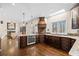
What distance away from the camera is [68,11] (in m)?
2.46

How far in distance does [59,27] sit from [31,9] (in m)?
0.63

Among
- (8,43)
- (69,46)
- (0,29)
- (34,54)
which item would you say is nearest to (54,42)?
(69,46)

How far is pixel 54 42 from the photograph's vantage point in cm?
251

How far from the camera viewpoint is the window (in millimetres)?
2486

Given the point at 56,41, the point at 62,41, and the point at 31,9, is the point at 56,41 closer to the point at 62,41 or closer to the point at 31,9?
the point at 62,41

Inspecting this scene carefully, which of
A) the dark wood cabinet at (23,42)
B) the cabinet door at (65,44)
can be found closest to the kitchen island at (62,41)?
the cabinet door at (65,44)

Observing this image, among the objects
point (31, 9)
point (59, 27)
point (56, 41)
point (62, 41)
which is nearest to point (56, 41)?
point (56, 41)

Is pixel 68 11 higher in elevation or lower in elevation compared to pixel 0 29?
higher

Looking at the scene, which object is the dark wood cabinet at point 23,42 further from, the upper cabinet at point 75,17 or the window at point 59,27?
the upper cabinet at point 75,17

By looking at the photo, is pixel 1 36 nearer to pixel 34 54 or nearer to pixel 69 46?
pixel 34 54

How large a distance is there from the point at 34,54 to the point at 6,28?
0.72 m

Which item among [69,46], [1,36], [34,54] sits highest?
[1,36]

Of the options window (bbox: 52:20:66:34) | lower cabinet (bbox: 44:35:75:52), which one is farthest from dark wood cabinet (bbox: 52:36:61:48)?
window (bbox: 52:20:66:34)

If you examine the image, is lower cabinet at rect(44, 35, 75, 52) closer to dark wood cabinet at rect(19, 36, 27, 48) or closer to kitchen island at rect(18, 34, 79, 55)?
kitchen island at rect(18, 34, 79, 55)
